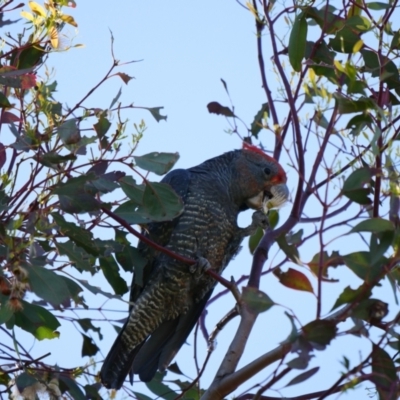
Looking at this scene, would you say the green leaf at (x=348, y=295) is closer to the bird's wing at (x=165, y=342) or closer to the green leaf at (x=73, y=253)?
the green leaf at (x=73, y=253)

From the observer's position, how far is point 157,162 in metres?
2.38

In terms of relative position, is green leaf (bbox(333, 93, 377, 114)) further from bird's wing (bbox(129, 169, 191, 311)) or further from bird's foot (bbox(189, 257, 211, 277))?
bird's wing (bbox(129, 169, 191, 311))

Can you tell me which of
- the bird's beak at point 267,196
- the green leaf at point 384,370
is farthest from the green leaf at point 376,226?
the bird's beak at point 267,196

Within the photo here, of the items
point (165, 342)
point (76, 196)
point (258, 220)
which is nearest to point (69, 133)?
point (76, 196)

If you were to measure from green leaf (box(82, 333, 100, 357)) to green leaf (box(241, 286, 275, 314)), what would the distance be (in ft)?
3.82

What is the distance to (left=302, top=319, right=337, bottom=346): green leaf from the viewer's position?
1764 millimetres

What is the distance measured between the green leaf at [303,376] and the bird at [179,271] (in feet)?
5.58

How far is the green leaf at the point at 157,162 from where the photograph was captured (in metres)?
2.36

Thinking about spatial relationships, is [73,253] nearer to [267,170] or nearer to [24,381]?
[24,381]

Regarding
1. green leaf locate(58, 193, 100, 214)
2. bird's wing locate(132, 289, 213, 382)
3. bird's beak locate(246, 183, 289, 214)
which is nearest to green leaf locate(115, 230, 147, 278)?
green leaf locate(58, 193, 100, 214)

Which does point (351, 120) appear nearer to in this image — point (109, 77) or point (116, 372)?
point (109, 77)

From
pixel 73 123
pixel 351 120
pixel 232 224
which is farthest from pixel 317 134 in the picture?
pixel 232 224

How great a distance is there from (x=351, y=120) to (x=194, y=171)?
1.97 metres

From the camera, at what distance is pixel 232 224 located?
3840 millimetres
